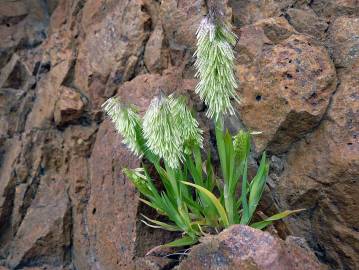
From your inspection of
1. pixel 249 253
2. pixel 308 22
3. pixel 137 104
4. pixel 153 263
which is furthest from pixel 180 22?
pixel 249 253

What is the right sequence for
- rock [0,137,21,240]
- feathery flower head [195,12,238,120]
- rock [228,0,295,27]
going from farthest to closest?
rock [0,137,21,240] → rock [228,0,295,27] → feathery flower head [195,12,238,120]

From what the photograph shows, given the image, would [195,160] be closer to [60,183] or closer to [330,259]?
[330,259]

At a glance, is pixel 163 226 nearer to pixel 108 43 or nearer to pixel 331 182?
pixel 331 182

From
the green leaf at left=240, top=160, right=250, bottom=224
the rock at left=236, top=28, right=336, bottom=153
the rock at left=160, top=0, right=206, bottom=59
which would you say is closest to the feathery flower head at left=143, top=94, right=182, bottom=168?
the green leaf at left=240, top=160, right=250, bottom=224

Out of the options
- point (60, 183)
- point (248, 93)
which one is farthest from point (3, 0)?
point (248, 93)

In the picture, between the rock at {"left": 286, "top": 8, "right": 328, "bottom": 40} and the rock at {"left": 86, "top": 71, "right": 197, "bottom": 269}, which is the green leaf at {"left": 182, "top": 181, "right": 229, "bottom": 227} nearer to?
the rock at {"left": 86, "top": 71, "right": 197, "bottom": 269}
